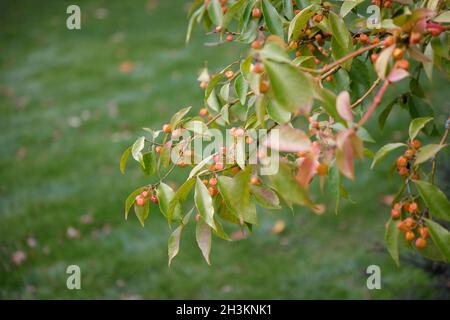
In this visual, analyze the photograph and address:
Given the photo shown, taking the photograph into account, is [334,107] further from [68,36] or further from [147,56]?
[68,36]

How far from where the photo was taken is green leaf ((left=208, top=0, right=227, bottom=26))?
1.79 metres

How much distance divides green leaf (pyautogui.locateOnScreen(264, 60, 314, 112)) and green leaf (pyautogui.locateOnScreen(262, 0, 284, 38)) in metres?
0.65

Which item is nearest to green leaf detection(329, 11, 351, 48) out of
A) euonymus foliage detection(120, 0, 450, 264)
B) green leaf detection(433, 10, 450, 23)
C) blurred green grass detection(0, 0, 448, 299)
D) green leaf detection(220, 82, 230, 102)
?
euonymus foliage detection(120, 0, 450, 264)

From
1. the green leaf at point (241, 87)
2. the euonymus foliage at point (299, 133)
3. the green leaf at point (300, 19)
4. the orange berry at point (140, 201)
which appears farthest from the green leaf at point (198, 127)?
the green leaf at point (300, 19)

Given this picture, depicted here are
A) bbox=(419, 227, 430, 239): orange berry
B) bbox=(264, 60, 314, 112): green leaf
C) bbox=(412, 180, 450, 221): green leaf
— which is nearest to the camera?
bbox=(264, 60, 314, 112): green leaf

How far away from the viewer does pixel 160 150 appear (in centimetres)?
152

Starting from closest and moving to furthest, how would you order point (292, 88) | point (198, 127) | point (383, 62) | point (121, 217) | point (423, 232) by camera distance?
point (292, 88) < point (383, 62) < point (423, 232) < point (198, 127) < point (121, 217)

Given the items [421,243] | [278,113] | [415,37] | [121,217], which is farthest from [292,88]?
[121,217]

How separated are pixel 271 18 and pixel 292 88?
691 mm

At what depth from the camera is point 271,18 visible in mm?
1602

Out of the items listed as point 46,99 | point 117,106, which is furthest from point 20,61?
point 117,106

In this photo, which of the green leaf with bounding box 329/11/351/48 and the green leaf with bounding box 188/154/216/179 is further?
the green leaf with bounding box 329/11/351/48

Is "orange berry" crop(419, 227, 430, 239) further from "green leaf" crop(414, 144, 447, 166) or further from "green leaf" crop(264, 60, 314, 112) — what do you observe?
"green leaf" crop(264, 60, 314, 112)

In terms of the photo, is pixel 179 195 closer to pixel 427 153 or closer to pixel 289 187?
pixel 289 187
